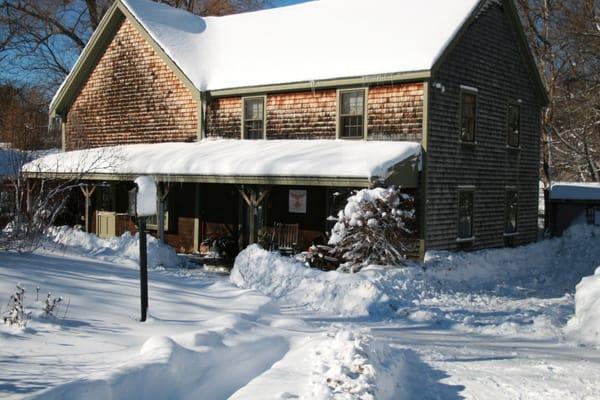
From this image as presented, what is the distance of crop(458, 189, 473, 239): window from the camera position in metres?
18.6

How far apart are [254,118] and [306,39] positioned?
354 cm

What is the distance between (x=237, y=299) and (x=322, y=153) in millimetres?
7698

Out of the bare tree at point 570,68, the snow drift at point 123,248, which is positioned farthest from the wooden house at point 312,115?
the bare tree at point 570,68

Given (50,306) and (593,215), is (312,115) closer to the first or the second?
(50,306)

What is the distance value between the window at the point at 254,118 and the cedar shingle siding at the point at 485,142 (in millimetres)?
6071

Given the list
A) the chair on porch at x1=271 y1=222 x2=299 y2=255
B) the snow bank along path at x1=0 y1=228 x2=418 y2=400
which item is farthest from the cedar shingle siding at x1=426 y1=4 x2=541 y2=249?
the snow bank along path at x1=0 y1=228 x2=418 y2=400

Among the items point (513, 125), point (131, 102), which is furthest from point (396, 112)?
point (131, 102)

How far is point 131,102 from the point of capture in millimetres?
24094

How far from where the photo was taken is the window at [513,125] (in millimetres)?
21172

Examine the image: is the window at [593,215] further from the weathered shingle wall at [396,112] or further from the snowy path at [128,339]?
the snowy path at [128,339]

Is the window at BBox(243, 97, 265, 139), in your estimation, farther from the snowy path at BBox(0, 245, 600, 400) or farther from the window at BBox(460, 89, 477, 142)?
the snowy path at BBox(0, 245, 600, 400)

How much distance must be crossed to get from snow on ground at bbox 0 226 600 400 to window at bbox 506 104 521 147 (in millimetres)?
8108

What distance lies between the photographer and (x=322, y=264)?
15.3 meters

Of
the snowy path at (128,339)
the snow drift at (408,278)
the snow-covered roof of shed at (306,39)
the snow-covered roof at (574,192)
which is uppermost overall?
the snow-covered roof of shed at (306,39)
